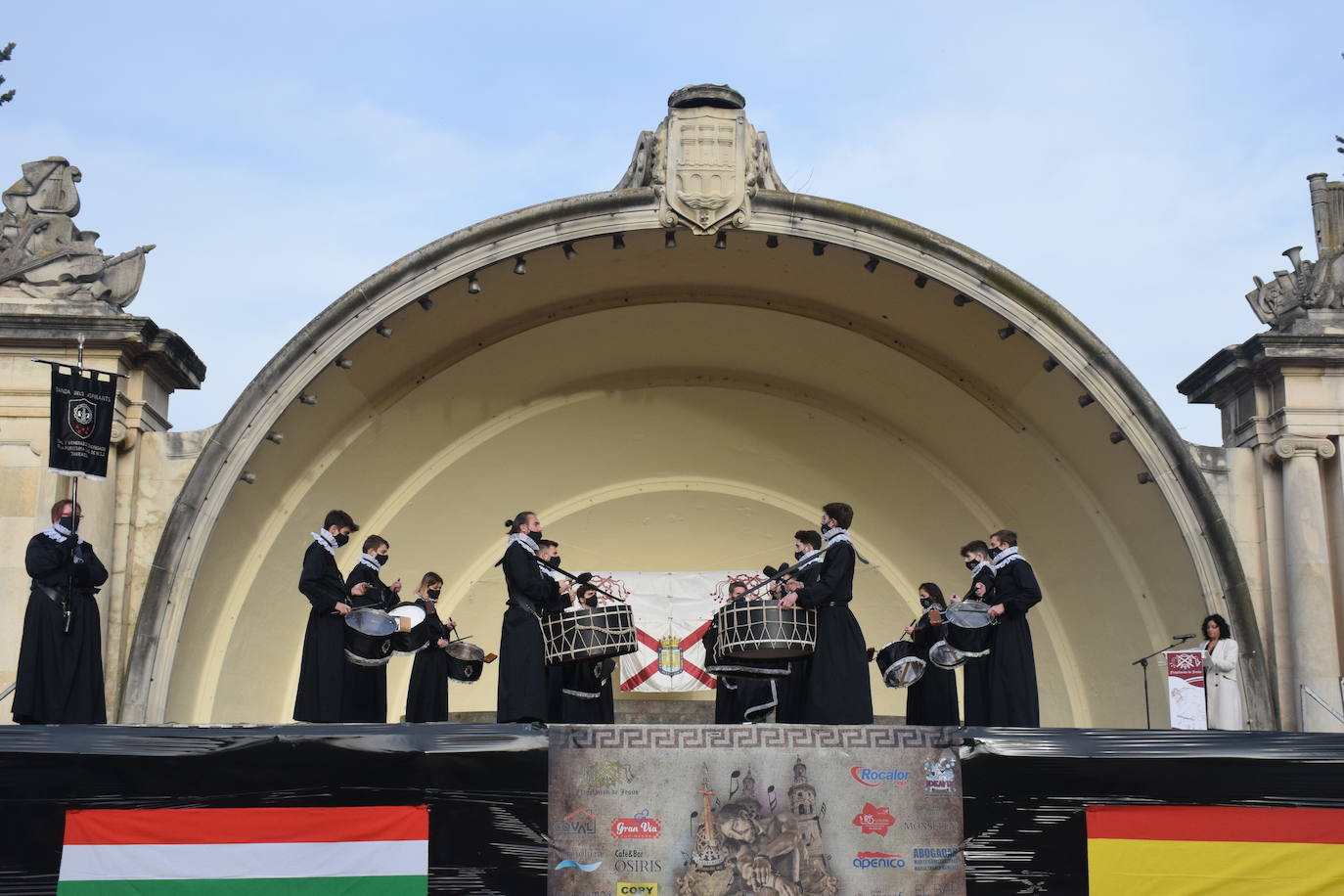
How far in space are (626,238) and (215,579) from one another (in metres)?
4.69

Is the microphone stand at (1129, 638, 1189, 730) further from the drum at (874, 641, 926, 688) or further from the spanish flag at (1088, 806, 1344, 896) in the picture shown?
the spanish flag at (1088, 806, 1344, 896)

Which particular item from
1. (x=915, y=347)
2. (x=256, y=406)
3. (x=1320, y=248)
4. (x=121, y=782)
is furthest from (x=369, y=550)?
(x=1320, y=248)

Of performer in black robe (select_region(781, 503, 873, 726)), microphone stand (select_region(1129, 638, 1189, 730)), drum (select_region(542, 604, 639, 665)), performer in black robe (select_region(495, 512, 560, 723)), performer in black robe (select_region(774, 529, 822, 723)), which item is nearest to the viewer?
drum (select_region(542, 604, 639, 665))

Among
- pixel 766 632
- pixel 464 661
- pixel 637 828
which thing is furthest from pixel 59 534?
pixel 766 632

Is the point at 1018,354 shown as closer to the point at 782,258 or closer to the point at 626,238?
the point at 782,258

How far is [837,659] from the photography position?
10875 mm

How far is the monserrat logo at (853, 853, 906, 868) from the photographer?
9.41m

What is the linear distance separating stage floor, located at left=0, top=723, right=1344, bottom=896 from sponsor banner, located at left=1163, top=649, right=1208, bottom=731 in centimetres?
331

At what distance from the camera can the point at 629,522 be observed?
16031 mm

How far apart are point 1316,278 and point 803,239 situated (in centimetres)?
470

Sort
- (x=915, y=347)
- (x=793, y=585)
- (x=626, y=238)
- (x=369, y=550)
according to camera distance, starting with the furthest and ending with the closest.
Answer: (x=915, y=347) < (x=626, y=238) < (x=369, y=550) < (x=793, y=585)

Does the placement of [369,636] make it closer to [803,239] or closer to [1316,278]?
[803,239]

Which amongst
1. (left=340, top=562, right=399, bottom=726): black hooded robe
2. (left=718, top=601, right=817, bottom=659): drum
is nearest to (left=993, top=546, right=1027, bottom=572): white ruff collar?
(left=718, top=601, right=817, bottom=659): drum

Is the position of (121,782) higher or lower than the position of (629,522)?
lower
